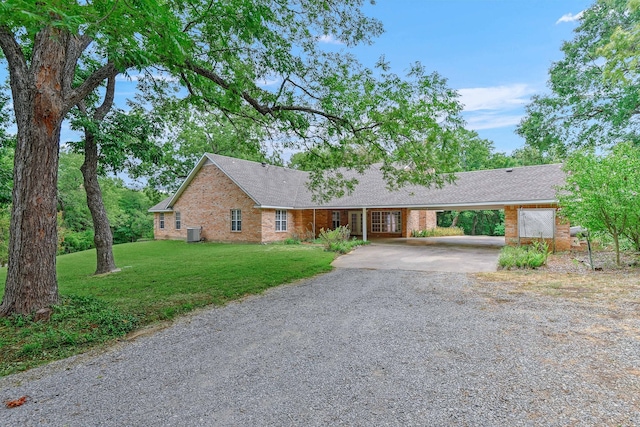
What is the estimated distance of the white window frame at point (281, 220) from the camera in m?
19.8

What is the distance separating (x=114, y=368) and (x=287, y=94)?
655cm

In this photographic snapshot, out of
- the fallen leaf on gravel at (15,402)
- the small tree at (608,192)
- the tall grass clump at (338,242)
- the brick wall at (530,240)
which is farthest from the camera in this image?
the tall grass clump at (338,242)

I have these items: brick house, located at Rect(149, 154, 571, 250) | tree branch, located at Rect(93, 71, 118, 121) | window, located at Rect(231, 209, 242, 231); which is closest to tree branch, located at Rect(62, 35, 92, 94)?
tree branch, located at Rect(93, 71, 118, 121)

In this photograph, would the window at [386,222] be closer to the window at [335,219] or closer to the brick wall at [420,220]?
the brick wall at [420,220]

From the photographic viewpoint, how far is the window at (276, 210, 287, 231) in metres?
19.8

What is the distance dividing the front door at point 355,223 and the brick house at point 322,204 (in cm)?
7

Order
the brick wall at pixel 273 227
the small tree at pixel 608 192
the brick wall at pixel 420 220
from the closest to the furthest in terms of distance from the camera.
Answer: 1. the small tree at pixel 608 192
2. the brick wall at pixel 273 227
3. the brick wall at pixel 420 220

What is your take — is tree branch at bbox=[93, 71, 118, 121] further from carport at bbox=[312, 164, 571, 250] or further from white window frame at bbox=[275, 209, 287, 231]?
white window frame at bbox=[275, 209, 287, 231]

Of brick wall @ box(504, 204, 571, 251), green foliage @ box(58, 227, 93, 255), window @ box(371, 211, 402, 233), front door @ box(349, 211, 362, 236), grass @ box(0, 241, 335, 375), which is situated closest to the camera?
grass @ box(0, 241, 335, 375)

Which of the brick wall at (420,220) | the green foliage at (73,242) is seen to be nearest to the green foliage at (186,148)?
the green foliage at (73,242)

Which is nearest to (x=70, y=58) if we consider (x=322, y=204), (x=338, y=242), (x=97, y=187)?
(x=97, y=187)

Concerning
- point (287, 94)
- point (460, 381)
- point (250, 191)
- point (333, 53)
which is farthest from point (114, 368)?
point (250, 191)

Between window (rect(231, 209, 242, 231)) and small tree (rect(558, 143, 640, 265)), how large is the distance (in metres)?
15.5

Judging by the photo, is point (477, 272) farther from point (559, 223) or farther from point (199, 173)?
point (199, 173)
